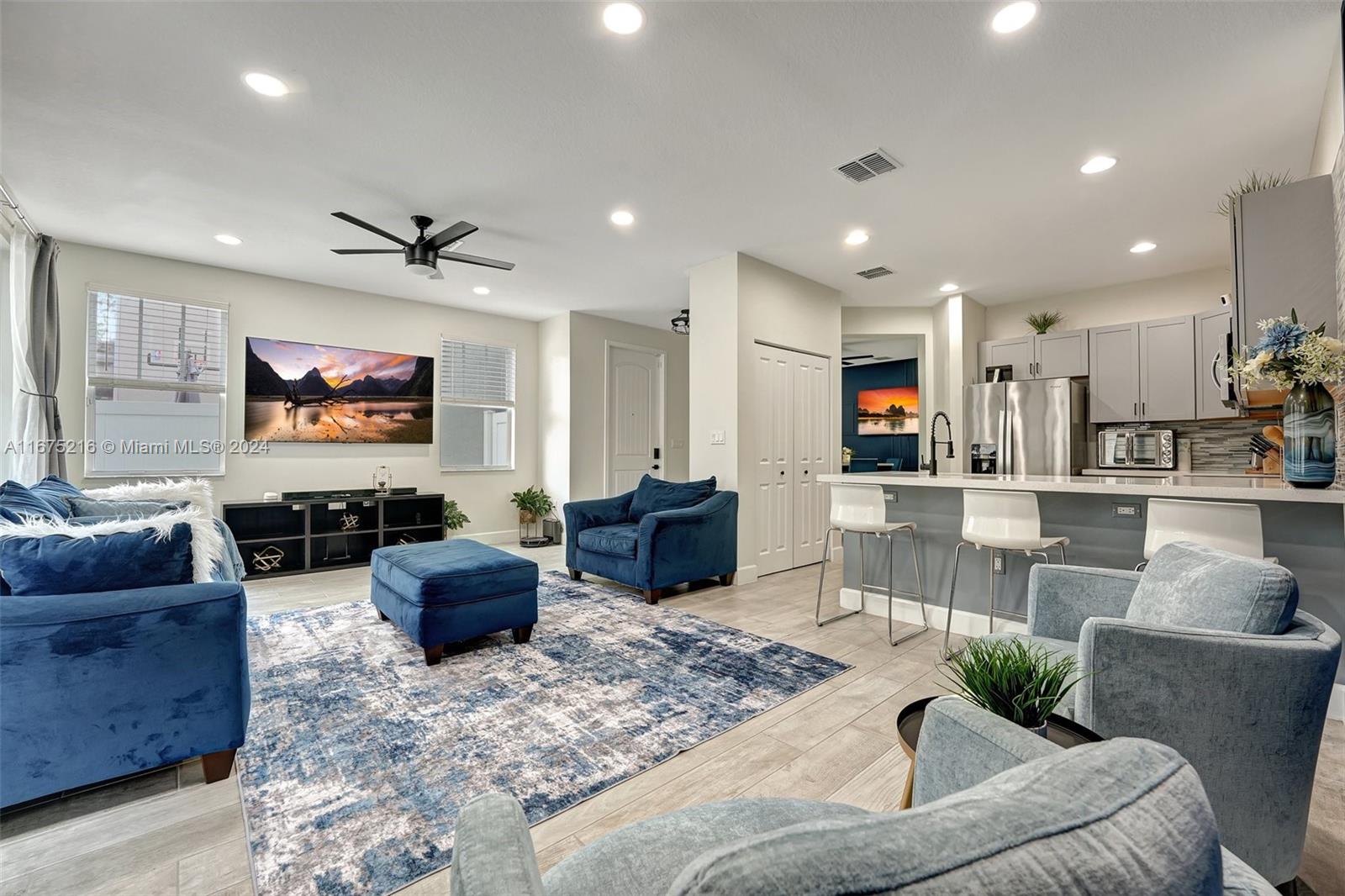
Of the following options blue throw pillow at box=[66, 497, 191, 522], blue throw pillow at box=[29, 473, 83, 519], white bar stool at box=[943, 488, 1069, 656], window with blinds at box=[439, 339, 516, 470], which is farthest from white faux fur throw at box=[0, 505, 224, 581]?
window with blinds at box=[439, 339, 516, 470]

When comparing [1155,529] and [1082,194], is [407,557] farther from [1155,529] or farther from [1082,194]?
[1082,194]

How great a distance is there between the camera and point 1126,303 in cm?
561

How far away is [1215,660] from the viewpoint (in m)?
1.30

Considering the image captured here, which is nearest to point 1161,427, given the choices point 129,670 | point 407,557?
point 407,557

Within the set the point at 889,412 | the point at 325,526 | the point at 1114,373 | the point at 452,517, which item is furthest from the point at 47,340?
the point at 889,412

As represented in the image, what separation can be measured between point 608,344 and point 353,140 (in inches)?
167

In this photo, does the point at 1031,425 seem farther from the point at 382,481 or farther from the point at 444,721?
the point at 382,481

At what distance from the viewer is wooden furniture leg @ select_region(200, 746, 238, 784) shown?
199 centimetres

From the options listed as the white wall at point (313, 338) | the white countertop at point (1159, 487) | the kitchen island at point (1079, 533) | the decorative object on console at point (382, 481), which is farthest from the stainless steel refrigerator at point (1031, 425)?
the decorative object on console at point (382, 481)

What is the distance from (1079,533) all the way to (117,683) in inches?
163

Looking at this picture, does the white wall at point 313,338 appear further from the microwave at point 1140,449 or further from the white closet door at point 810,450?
the microwave at point 1140,449

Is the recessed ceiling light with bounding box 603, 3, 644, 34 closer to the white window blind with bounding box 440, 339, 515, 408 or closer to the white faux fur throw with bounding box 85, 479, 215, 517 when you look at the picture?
the white faux fur throw with bounding box 85, 479, 215, 517

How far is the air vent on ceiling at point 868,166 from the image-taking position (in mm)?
3244

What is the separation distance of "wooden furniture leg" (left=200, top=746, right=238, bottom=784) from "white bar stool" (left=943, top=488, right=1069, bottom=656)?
3.30 metres
